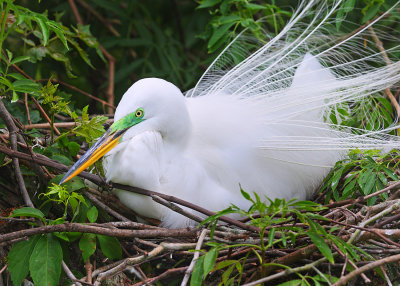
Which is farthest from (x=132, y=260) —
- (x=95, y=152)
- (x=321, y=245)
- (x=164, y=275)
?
(x=321, y=245)

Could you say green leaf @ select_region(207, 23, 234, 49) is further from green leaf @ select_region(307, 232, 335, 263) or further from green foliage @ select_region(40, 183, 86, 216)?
green leaf @ select_region(307, 232, 335, 263)

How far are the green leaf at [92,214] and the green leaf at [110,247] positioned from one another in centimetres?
5

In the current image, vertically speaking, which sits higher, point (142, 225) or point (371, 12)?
point (371, 12)

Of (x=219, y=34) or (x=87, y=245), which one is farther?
(x=219, y=34)

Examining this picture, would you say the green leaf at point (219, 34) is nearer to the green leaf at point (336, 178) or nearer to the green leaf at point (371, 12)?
the green leaf at point (371, 12)

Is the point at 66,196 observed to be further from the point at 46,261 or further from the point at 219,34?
the point at 219,34

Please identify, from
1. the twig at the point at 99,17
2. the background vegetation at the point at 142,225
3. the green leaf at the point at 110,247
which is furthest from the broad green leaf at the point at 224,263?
the twig at the point at 99,17

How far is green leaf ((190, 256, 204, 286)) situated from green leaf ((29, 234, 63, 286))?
0.41 metres

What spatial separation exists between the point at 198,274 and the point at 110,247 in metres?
0.38

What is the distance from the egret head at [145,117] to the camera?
2115 millimetres

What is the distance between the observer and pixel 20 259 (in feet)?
6.04

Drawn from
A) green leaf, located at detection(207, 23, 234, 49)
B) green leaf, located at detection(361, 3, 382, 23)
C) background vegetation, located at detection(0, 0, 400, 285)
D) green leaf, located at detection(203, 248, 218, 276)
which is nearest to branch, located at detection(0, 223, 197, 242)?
background vegetation, located at detection(0, 0, 400, 285)

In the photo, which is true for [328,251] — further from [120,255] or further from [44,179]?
[44,179]

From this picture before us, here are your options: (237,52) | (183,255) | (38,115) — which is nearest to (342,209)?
(183,255)
